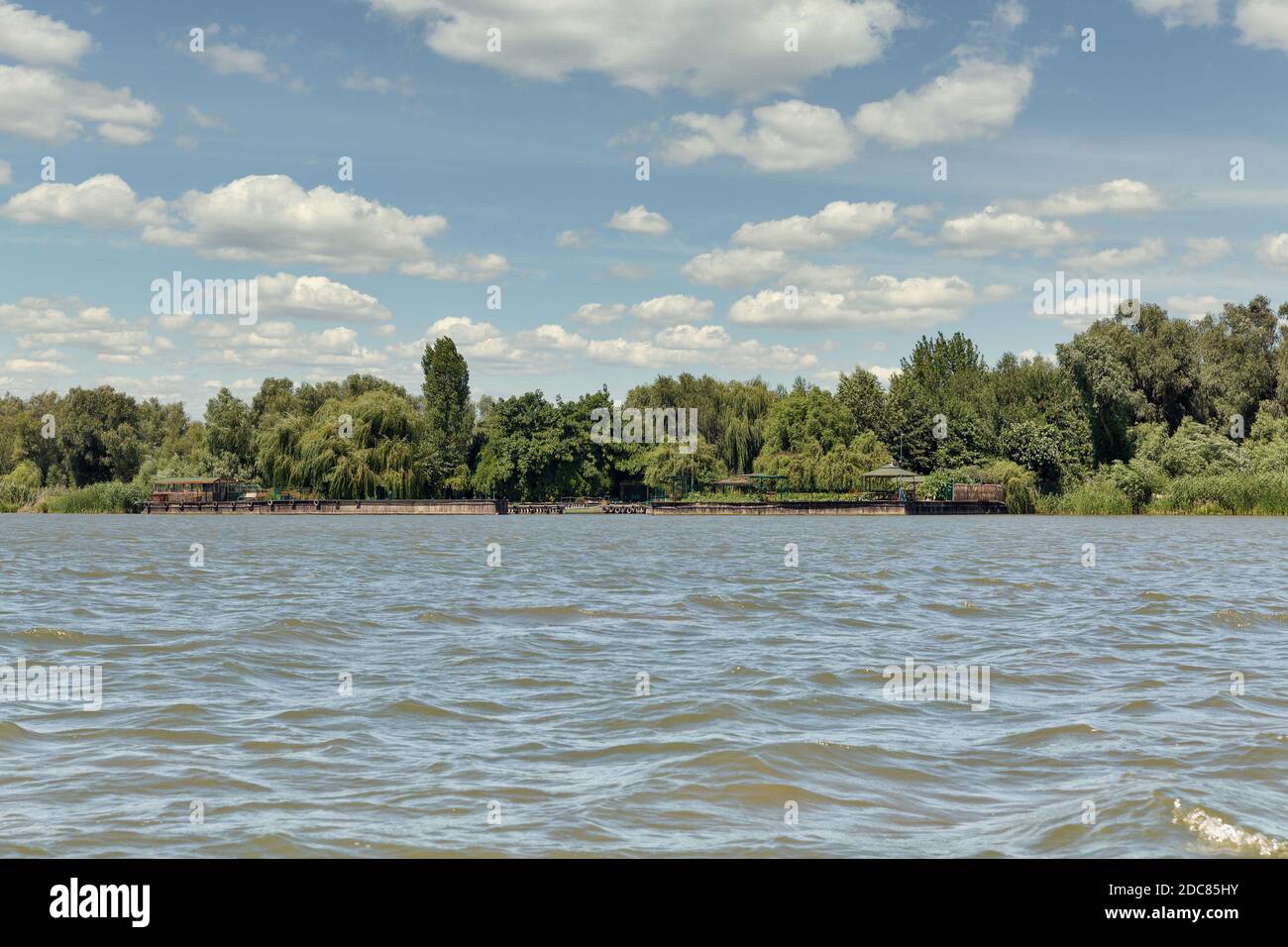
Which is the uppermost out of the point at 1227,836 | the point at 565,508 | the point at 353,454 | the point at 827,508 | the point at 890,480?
the point at 353,454

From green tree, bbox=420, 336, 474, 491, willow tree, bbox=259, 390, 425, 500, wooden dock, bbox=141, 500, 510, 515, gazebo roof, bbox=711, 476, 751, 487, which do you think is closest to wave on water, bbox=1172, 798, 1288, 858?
willow tree, bbox=259, 390, 425, 500

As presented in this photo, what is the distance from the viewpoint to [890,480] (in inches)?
3383

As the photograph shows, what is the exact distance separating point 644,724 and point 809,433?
80.1 metres

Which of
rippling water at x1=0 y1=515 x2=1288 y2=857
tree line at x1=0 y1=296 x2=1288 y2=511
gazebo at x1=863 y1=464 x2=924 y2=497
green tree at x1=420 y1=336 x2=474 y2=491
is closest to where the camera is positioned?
rippling water at x1=0 y1=515 x2=1288 y2=857

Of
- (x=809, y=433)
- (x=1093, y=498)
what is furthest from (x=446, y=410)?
(x=1093, y=498)

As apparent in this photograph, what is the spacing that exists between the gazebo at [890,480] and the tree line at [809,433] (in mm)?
1364

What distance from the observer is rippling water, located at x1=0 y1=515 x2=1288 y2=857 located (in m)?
6.77

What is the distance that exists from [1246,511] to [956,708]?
197ft

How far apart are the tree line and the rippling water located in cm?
5199

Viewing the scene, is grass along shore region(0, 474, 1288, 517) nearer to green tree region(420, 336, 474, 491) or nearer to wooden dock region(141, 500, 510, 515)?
wooden dock region(141, 500, 510, 515)

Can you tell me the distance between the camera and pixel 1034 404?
9006 cm

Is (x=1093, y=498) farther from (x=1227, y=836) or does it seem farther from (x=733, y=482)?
(x=1227, y=836)

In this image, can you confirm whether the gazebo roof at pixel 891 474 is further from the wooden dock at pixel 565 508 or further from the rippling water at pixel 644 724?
the rippling water at pixel 644 724
